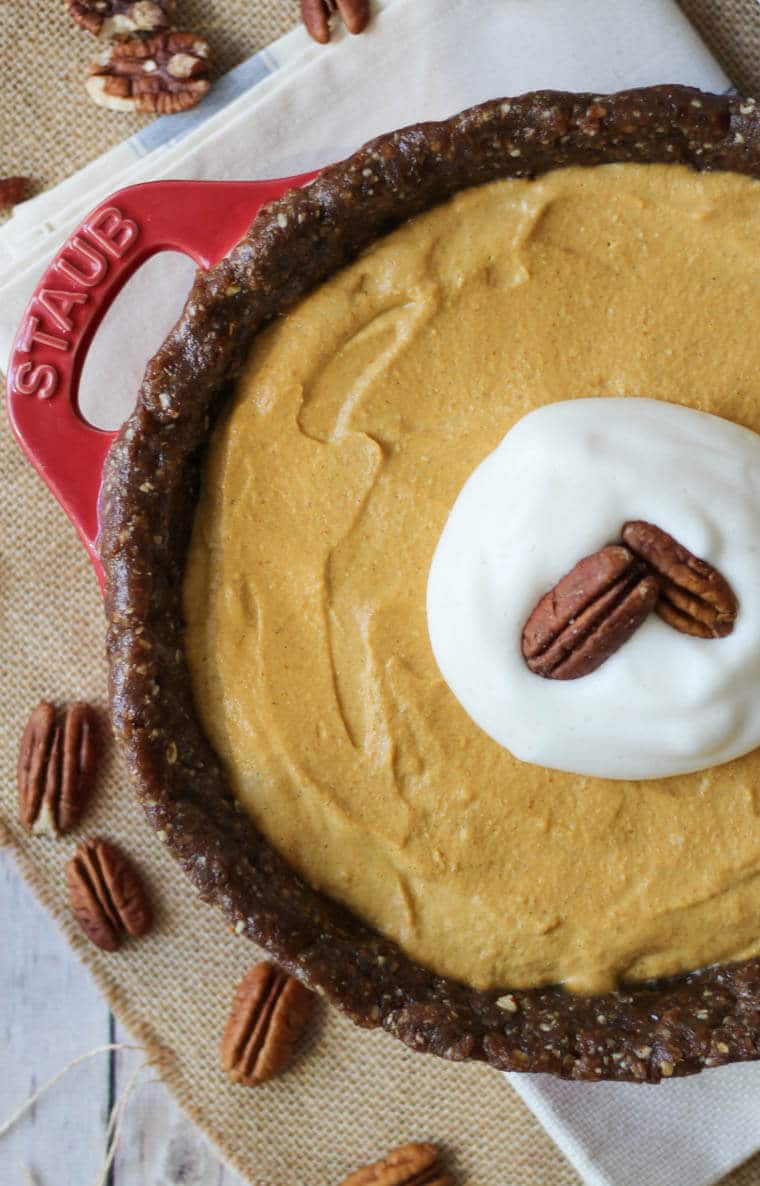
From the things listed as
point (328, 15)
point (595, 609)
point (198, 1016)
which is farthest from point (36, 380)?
point (198, 1016)

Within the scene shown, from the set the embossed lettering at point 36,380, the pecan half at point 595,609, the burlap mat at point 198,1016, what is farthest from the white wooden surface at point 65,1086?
the pecan half at point 595,609

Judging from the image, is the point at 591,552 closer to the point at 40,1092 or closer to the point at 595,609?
the point at 595,609

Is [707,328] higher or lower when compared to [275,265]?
lower

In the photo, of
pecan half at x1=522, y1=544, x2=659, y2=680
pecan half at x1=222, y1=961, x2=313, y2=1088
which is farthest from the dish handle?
pecan half at x1=222, y1=961, x2=313, y2=1088

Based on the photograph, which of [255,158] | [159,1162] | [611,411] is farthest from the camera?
[159,1162]

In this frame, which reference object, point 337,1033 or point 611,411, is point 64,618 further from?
point 611,411

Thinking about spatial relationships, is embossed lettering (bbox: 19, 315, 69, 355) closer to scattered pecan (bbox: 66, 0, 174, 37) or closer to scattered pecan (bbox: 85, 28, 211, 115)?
scattered pecan (bbox: 85, 28, 211, 115)

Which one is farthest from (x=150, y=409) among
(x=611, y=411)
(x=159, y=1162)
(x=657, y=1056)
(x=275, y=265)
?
(x=159, y=1162)
